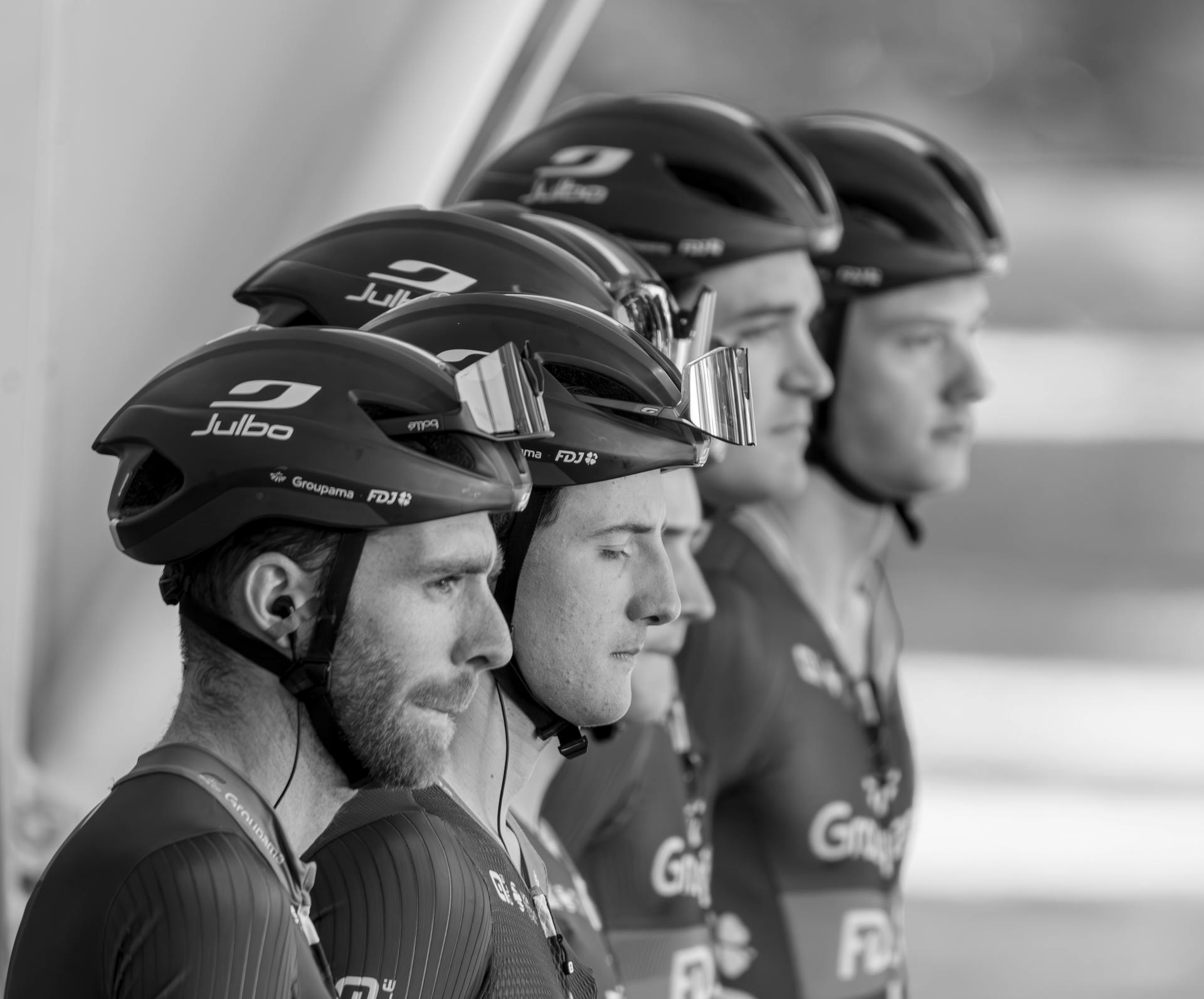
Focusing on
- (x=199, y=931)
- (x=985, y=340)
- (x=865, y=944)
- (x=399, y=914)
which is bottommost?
(x=985, y=340)

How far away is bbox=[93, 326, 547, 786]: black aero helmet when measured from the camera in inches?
67.6

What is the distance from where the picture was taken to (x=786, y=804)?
362cm

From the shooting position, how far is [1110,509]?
50.5ft

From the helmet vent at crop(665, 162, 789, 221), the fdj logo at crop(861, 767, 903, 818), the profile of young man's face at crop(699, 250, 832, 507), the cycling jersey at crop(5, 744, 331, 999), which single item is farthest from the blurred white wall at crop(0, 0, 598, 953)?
the cycling jersey at crop(5, 744, 331, 999)

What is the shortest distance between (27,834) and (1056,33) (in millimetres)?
20246

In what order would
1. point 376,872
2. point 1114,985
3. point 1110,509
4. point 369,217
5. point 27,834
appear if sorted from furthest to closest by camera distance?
point 1110,509
point 1114,985
point 27,834
point 369,217
point 376,872

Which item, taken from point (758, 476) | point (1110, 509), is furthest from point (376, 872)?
→ point (1110, 509)

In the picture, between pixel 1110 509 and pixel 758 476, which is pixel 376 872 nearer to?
pixel 758 476

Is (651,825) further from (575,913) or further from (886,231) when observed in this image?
(886,231)

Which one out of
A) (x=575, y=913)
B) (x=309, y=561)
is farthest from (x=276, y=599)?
(x=575, y=913)

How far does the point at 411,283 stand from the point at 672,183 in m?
0.91

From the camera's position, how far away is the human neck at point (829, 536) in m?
4.02

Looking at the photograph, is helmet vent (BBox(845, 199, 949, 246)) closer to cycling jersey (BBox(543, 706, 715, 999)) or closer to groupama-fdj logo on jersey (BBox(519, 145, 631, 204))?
groupama-fdj logo on jersey (BBox(519, 145, 631, 204))

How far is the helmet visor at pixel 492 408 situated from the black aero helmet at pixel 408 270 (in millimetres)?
631
